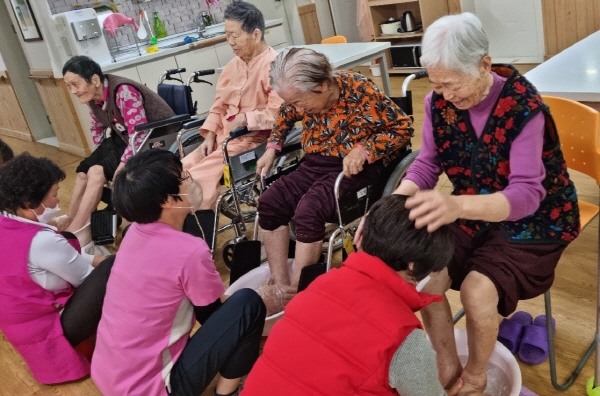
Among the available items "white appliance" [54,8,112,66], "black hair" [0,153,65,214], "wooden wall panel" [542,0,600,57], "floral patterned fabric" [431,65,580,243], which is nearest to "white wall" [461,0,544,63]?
"wooden wall panel" [542,0,600,57]

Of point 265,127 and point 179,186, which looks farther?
point 265,127

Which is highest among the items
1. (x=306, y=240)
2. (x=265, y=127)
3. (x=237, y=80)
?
(x=237, y=80)

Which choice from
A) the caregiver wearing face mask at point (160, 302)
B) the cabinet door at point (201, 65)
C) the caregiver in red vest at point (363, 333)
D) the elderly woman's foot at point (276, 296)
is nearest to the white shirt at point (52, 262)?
the caregiver wearing face mask at point (160, 302)

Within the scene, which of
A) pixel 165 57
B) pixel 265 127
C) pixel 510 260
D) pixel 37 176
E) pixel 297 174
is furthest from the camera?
pixel 165 57

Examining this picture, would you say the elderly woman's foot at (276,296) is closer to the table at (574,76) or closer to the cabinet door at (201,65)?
the table at (574,76)

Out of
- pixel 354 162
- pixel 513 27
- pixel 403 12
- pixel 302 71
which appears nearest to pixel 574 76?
pixel 354 162

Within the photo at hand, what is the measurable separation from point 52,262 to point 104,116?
1424mm

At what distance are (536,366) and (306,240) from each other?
91cm

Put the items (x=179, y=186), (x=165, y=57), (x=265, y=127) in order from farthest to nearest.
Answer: (x=165, y=57)
(x=265, y=127)
(x=179, y=186)

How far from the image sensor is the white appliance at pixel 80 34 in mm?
4676

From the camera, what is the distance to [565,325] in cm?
193

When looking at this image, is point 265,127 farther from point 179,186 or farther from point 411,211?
point 411,211

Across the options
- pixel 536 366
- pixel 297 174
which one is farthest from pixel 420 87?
pixel 536 366

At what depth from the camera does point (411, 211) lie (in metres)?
1.17
